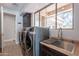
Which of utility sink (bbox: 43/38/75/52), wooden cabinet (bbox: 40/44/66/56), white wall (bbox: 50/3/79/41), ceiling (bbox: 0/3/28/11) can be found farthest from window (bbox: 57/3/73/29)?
ceiling (bbox: 0/3/28/11)

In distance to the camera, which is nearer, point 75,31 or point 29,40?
point 75,31

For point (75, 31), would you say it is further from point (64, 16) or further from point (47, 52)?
point (47, 52)

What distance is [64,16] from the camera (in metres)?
1.34

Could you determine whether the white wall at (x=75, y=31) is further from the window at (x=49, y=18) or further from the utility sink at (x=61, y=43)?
the window at (x=49, y=18)

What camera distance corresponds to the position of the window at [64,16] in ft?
4.32

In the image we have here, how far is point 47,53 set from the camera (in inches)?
→ 53.7

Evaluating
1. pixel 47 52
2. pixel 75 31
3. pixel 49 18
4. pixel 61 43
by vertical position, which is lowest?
pixel 47 52

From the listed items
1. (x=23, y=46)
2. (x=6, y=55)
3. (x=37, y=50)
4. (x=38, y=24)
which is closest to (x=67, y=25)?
(x=38, y=24)

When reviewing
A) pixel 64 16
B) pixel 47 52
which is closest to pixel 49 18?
pixel 64 16

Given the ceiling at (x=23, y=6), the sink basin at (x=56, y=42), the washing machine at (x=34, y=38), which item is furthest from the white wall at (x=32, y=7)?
the sink basin at (x=56, y=42)

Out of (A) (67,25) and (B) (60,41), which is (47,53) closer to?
(B) (60,41)

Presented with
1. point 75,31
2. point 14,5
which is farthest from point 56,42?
point 14,5

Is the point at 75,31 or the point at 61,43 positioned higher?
the point at 75,31

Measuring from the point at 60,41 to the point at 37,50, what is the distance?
0.29m
